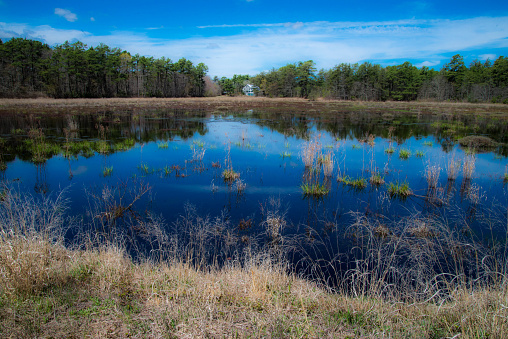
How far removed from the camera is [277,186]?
34.6ft

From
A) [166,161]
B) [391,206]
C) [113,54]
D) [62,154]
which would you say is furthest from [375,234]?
[113,54]

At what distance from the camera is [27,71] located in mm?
58750

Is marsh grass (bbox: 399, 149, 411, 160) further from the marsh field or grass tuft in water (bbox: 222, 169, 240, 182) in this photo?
grass tuft in water (bbox: 222, 169, 240, 182)

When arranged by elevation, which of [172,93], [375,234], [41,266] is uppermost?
[172,93]

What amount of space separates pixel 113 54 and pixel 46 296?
74.2m

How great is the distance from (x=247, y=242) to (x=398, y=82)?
78578mm

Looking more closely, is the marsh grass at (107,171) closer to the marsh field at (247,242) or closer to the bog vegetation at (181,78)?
the marsh field at (247,242)

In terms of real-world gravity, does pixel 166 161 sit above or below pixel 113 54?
below

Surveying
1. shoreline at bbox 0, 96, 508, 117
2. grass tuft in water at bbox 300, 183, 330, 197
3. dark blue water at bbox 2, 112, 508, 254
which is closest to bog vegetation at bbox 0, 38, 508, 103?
shoreline at bbox 0, 96, 508, 117

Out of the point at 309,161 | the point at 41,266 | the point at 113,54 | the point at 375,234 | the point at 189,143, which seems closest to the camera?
the point at 41,266

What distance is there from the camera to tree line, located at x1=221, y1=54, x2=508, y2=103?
200 feet

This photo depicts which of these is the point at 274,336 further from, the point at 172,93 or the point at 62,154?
the point at 172,93

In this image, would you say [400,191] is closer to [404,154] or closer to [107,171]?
[404,154]

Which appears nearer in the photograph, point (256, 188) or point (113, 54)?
point (256, 188)
